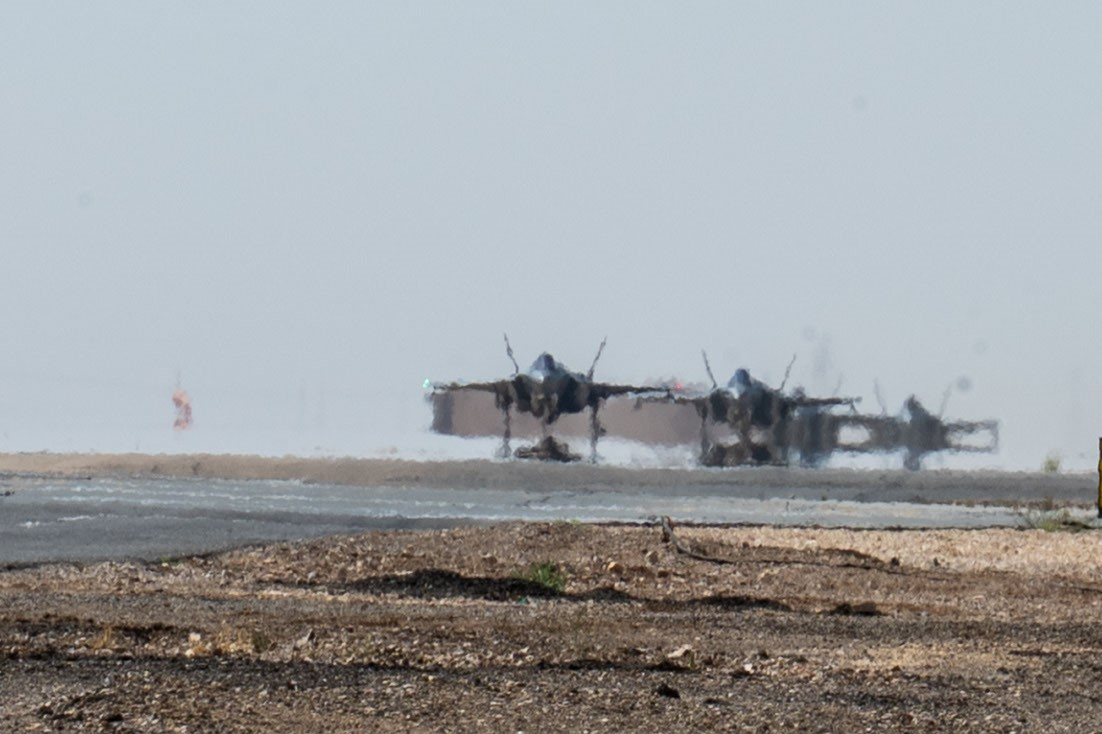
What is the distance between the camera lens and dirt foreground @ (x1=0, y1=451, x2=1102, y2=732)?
8891 mm

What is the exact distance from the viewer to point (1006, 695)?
10.2 m

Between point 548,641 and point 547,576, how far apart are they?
637 centimetres

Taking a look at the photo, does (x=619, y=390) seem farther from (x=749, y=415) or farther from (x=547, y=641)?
(x=547, y=641)

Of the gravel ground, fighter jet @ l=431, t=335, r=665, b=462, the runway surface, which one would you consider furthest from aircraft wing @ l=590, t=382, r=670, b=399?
the gravel ground

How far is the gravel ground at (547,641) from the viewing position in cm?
889

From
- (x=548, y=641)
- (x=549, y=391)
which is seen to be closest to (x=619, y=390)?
(x=549, y=391)

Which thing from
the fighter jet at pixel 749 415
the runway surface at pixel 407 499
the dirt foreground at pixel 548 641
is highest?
the fighter jet at pixel 749 415

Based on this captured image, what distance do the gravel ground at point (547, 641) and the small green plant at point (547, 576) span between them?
5 cm

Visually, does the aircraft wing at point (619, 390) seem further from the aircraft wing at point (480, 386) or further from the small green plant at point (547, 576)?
the small green plant at point (547, 576)

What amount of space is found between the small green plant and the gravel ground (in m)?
0.05

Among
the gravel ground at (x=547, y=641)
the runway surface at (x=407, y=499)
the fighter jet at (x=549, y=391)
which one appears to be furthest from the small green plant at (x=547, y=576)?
the fighter jet at (x=549, y=391)

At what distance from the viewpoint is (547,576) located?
18656 millimetres

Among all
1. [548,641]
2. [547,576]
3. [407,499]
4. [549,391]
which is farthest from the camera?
[549,391]

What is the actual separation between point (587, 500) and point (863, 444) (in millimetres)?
55925
